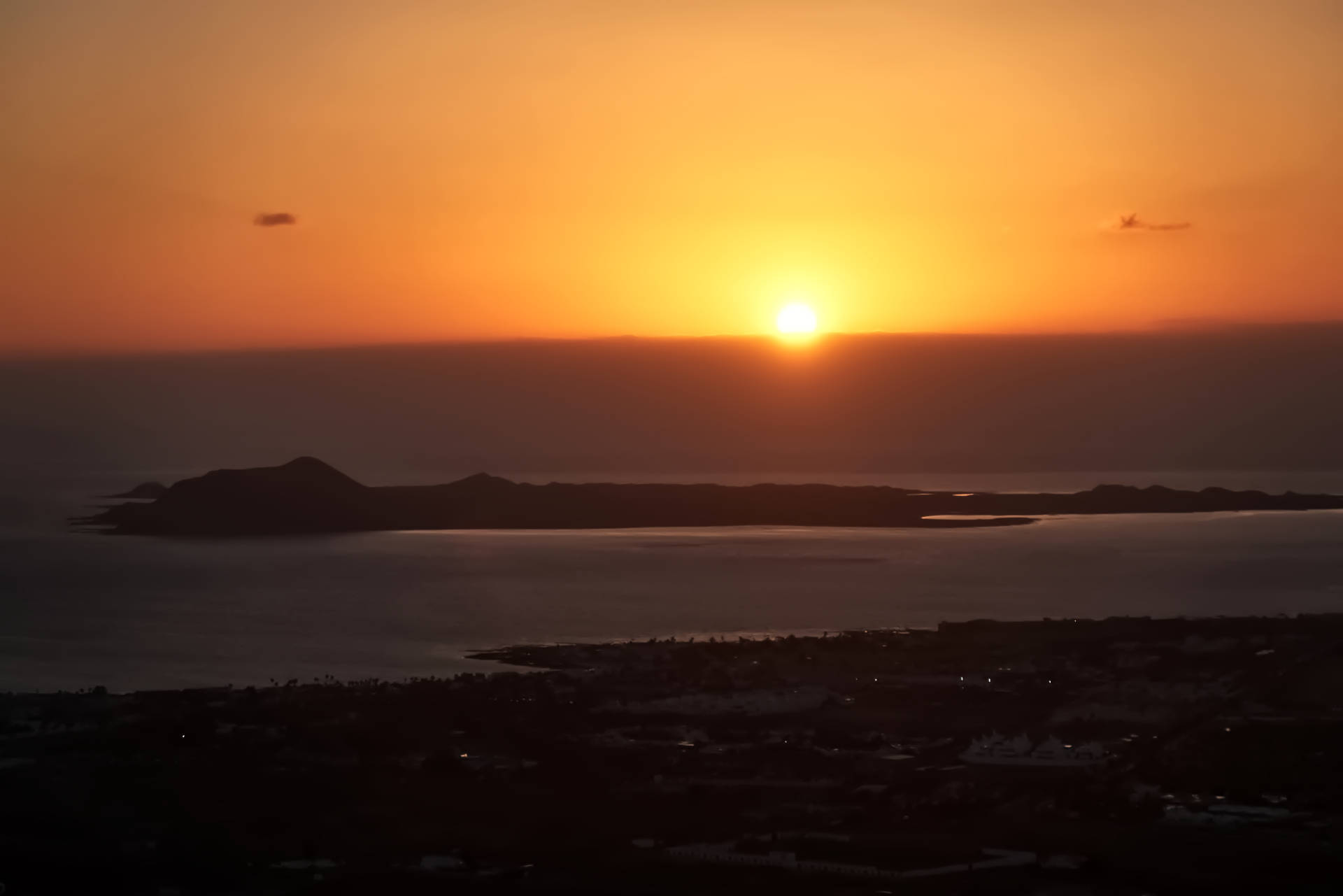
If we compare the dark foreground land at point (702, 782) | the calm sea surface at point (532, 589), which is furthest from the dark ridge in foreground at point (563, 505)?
the dark foreground land at point (702, 782)

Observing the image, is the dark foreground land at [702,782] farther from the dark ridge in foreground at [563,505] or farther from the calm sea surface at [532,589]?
the dark ridge in foreground at [563,505]

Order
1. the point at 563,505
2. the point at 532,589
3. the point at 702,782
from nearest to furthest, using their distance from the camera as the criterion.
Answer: the point at 702,782
the point at 532,589
the point at 563,505

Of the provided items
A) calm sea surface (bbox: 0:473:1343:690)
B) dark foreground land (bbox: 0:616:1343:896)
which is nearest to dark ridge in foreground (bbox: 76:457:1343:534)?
calm sea surface (bbox: 0:473:1343:690)

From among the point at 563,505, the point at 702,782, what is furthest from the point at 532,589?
the point at 563,505

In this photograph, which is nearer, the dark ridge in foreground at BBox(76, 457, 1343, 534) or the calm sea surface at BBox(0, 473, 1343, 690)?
the calm sea surface at BBox(0, 473, 1343, 690)

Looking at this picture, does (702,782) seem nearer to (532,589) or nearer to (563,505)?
(532,589)

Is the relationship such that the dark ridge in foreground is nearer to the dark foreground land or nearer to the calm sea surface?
the calm sea surface
